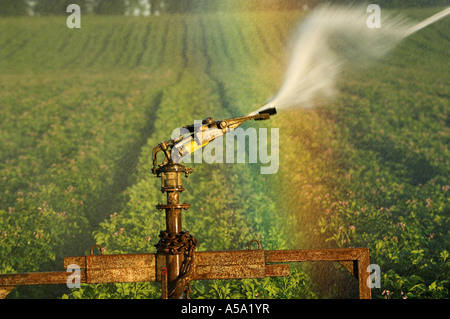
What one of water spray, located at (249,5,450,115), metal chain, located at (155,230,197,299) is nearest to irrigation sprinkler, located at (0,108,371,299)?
metal chain, located at (155,230,197,299)

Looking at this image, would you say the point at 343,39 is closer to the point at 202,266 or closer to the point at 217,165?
the point at 217,165

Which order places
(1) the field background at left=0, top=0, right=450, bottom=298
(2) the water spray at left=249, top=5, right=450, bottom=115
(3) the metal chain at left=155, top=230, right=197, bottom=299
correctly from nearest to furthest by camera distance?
(3) the metal chain at left=155, top=230, right=197, bottom=299 → (1) the field background at left=0, top=0, right=450, bottom=298 → (2) the water spray at left=249, top=5, right=450, bottom=115

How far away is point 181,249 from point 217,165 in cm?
840

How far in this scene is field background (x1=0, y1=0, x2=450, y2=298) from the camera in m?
9.53

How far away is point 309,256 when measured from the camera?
3.74 m

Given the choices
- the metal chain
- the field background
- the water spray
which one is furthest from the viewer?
the water spray

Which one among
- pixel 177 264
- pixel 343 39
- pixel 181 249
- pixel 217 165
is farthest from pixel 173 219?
pixel 343 39

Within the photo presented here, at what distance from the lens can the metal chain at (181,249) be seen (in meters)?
3.63

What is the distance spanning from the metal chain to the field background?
4.11 meters

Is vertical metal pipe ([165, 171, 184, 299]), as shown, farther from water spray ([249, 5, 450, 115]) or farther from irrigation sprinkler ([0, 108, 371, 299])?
water spray ([249, 5, 450, 115])

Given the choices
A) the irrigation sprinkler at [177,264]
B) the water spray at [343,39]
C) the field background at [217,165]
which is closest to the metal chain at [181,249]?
the irrigation sprinkler at [177,264]

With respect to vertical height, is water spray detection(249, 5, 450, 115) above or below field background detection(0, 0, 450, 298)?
above

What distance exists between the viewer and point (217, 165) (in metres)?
12.1

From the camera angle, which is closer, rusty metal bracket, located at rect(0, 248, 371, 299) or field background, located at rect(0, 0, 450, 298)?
rusty metal bracket, located at rect(0, 248, 371, 299)
